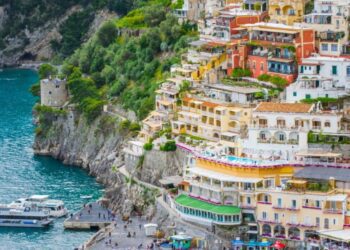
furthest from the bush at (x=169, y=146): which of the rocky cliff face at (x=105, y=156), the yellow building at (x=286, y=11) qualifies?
the yellow building at (x=286, y=11)

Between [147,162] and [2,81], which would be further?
[2,81]

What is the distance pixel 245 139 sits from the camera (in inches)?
4636

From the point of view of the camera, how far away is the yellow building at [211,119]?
398 ft

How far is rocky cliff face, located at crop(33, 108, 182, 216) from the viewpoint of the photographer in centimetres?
12400

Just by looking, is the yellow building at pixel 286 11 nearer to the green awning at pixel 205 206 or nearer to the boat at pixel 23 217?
the green awning at pixel 205 206

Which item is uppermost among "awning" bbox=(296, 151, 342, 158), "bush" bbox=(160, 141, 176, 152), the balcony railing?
the balcony railing

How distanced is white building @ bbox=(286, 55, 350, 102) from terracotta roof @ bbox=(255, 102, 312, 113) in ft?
9.86

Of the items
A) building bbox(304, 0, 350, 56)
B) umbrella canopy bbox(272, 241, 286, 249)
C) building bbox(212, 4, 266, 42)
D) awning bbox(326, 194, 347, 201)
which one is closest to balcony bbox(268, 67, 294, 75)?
Answer: building bbox(304, 0, 350, 56)

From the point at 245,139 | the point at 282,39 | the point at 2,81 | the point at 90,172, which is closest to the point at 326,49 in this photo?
Result: the point at 282,39

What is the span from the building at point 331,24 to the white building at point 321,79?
85.8 inches

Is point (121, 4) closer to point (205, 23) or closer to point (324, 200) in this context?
point (205, 23)

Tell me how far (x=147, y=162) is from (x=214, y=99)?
6178 millimetres

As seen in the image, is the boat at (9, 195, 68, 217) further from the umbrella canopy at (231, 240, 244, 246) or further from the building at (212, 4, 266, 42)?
the umbrella canopy at (231, 240, 244, 246)

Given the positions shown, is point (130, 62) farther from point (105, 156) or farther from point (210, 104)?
point (210, 104)
